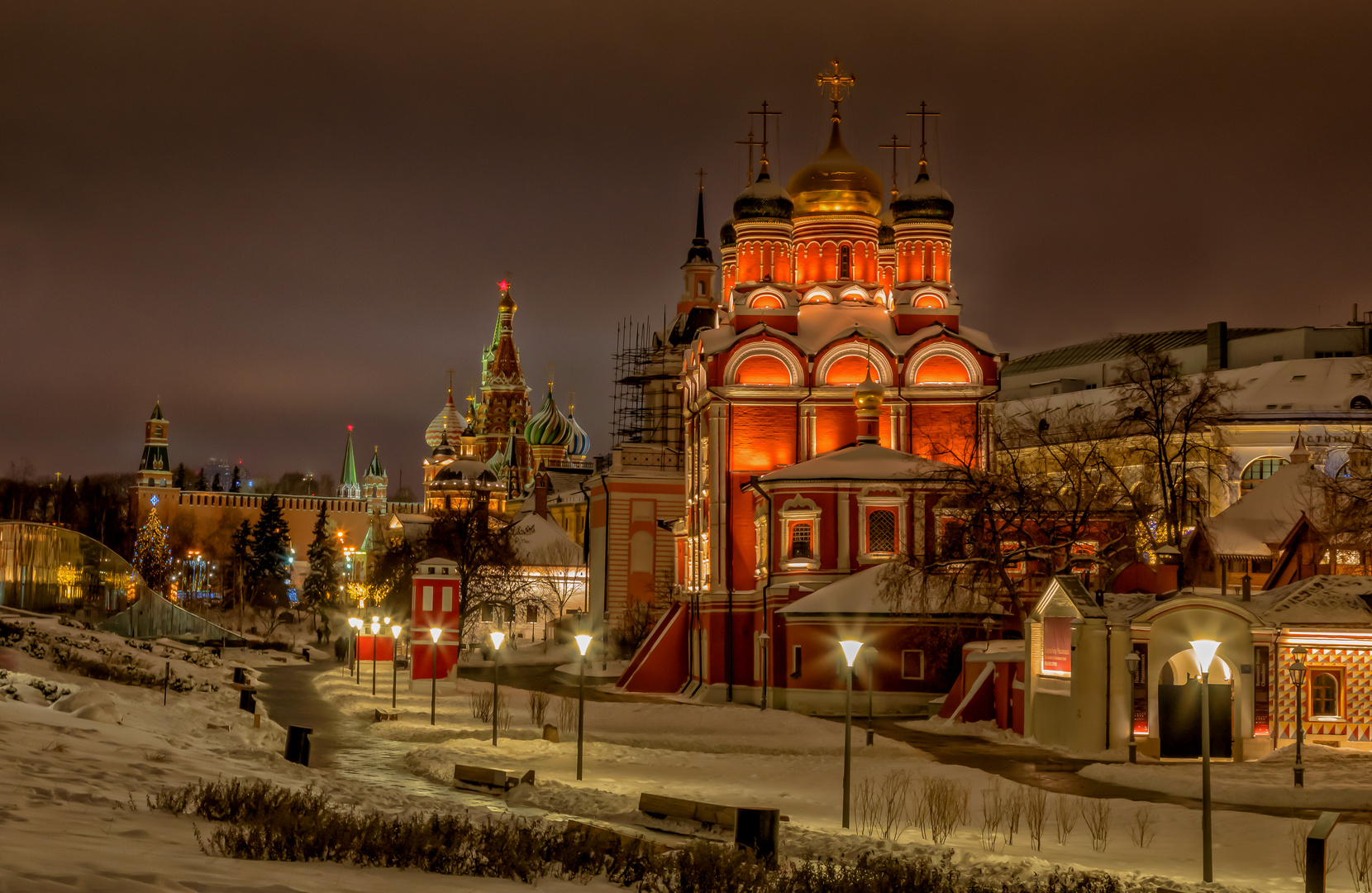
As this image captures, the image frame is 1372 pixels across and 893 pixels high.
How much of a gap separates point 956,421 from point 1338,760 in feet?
74.9

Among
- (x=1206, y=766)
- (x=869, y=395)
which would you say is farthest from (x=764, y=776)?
(x=869, y=395)

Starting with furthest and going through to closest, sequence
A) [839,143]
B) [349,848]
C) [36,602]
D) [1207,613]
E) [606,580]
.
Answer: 1. [606,580]
2. [839,143]
3. [36,602]
4. [1207,613]
5. [349,848]

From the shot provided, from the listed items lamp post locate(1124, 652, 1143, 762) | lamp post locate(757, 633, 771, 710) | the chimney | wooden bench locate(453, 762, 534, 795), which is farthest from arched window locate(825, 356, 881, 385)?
the chimney

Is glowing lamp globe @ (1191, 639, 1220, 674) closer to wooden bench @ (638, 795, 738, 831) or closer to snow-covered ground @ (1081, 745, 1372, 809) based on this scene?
wooden bench @ (638, 795, 738, 831)

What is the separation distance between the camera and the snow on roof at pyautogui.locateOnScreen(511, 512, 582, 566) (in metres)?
73.5

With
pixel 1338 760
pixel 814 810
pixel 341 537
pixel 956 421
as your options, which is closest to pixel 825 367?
pixel 956 421

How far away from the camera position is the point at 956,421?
45.4 m

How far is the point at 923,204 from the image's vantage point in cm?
4819

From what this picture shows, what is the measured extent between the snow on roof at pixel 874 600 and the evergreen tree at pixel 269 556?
6555 centimetres

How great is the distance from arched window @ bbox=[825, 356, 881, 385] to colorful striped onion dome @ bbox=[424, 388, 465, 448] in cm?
8327

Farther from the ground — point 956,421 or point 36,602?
point 956,421

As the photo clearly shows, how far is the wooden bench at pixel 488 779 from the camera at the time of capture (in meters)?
A: 18.8

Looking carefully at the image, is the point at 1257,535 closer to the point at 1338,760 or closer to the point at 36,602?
the point at 1338,760

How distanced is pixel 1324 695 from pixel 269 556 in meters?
83.1
